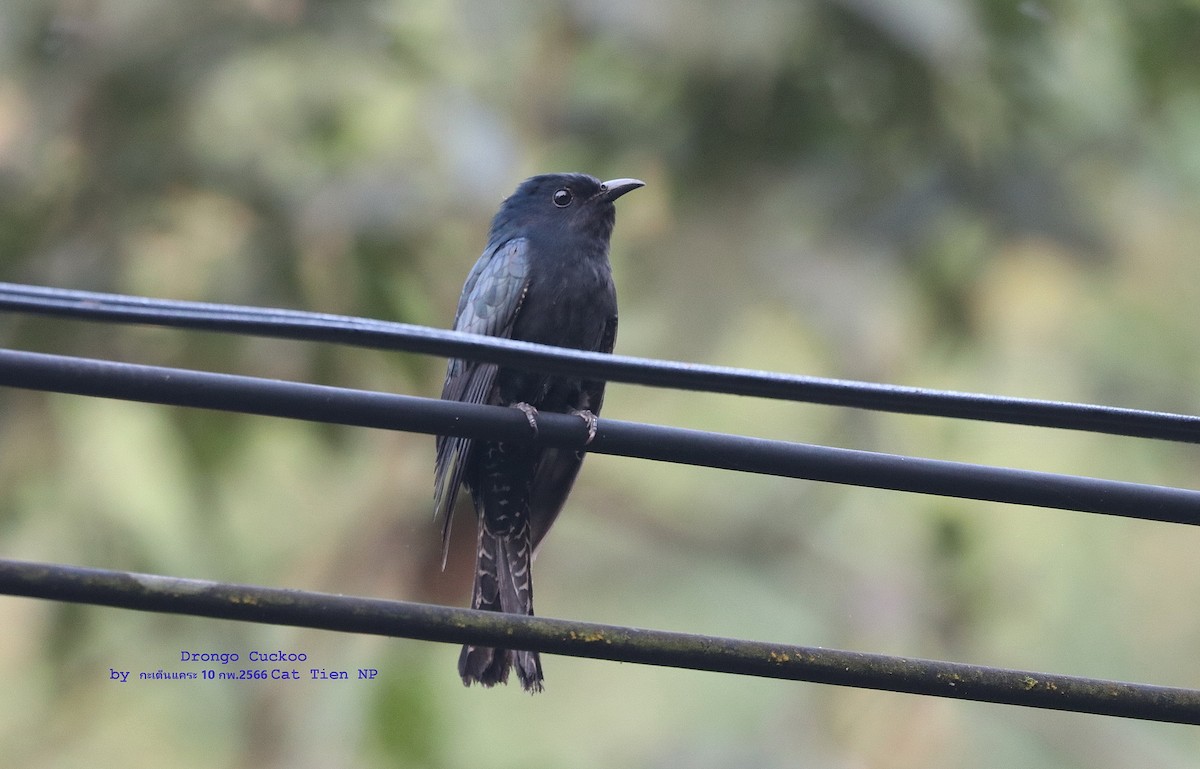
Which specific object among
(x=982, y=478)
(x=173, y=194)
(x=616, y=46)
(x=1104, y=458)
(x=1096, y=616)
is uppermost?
(x=616, y=46)

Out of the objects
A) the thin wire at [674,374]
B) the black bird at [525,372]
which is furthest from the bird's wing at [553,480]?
the thin wire at [674,374]

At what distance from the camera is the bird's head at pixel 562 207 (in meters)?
4.54

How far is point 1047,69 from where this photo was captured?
282 inches

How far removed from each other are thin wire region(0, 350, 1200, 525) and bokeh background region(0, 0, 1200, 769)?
3.77 m

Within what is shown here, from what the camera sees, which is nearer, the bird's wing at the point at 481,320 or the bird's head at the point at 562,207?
the bird's wing at the point at 481,320

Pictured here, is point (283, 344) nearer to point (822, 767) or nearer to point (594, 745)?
point (594, 745)

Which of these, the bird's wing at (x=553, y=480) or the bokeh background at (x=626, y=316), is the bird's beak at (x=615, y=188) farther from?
the bokeh background at (x=626, y=316)

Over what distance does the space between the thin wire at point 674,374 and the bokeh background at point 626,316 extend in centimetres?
382

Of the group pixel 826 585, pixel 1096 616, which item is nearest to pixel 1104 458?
pixel 1096 616

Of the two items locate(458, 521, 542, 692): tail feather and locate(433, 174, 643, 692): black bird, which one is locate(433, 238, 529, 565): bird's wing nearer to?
locate(433, 174, 643, 692): black bird

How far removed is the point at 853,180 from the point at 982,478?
4923 millimetres

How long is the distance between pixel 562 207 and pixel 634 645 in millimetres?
2668

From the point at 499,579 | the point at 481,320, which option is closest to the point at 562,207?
the point at 481,320

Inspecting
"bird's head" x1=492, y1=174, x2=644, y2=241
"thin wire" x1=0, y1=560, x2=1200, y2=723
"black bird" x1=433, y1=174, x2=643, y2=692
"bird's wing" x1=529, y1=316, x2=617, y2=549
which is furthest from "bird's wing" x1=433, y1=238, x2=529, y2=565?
"thin wire" x1=0, y1=560, x2=1200, y2=723
